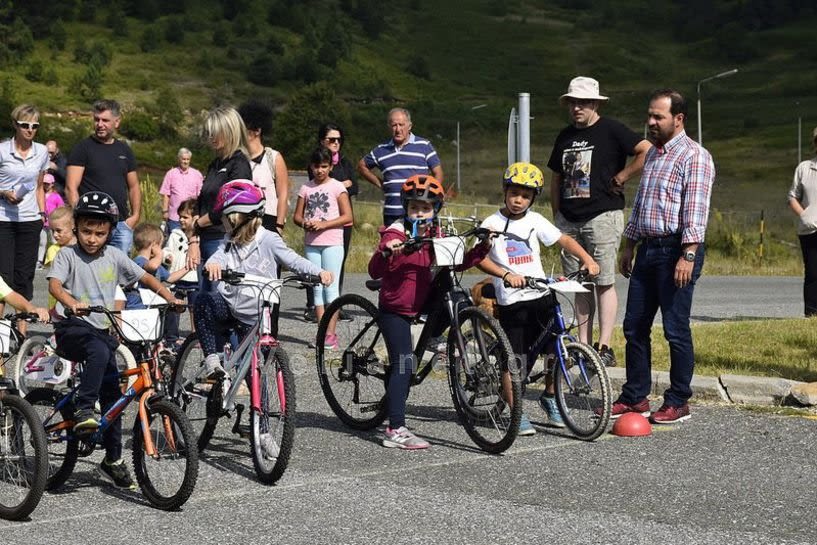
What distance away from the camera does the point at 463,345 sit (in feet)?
26.2

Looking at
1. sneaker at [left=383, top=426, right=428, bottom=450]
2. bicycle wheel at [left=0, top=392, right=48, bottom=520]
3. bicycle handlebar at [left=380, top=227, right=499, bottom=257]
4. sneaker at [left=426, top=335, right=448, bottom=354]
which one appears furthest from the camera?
sneaker at [left=426, top=335, right=448, bottom=354]

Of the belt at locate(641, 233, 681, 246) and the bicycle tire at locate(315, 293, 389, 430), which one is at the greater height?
the belt at locate(641, 233, 681, 246)

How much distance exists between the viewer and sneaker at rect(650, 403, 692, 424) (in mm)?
8586

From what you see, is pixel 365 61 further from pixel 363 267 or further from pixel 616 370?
pixel 616 370

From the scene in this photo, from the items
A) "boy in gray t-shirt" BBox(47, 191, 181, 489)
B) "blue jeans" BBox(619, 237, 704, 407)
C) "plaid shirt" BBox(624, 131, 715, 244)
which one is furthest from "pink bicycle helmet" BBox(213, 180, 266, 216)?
"blue jeans" BBox(619, 237, 704, 407)

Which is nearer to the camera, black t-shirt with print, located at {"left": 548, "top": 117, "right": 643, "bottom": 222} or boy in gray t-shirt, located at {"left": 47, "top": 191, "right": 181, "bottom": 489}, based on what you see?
boy in gray t-shirt, located at {"left": 47, "top": 191, "right": 181, "bottom": 489}

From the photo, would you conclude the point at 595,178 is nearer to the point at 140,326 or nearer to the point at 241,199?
the point at 241,199

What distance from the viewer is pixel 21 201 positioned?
11727 mm

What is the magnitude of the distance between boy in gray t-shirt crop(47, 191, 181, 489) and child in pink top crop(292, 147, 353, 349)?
4707mm

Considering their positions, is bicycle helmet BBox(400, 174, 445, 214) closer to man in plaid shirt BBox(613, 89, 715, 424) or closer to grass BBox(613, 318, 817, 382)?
man in plaid shirt BBox(613, 89, 715, 424)

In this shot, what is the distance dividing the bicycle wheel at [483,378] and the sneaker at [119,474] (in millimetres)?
1929

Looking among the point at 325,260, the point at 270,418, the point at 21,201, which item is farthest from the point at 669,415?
the point at 21,201

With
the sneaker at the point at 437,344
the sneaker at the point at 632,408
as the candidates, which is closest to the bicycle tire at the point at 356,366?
the sneaker at the point at 437,344

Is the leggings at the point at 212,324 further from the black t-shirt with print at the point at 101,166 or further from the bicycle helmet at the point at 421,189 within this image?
the black t-shirt with print at the point at 101,166
